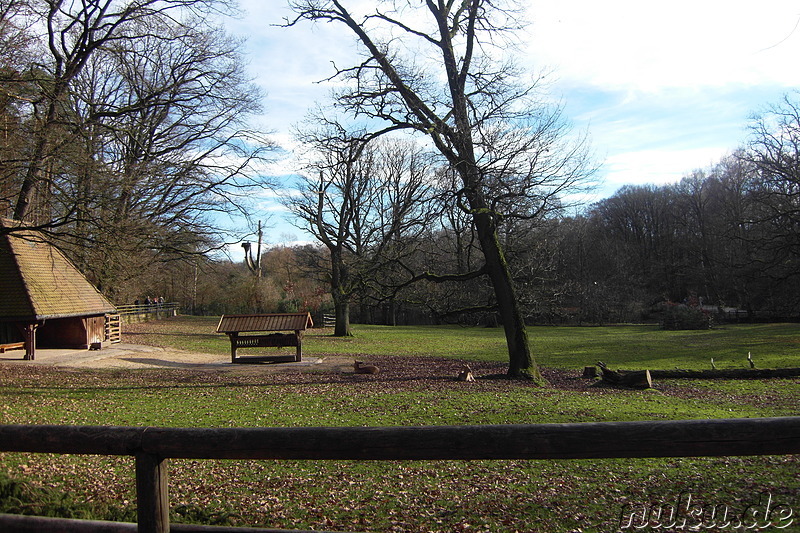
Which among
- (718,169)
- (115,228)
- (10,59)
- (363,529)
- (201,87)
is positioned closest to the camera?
(363,529)

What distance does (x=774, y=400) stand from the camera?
44.0 feet

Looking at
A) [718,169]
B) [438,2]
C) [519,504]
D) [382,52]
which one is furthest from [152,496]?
[718,169]

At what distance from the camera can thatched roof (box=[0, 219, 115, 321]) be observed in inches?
749

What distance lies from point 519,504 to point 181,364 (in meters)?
17.9

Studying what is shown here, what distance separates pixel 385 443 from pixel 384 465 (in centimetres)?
430

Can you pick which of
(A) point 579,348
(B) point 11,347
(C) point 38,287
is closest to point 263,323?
(C) point 38,287

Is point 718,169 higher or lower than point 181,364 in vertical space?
higher

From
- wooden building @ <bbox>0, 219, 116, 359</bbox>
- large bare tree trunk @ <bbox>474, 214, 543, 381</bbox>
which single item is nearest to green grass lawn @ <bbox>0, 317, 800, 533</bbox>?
large bare tree trunk @ <bbox>474, 214, 543, 381</bbox>

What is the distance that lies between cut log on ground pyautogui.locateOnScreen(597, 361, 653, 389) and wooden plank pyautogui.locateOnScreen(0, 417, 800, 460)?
46.3 ft

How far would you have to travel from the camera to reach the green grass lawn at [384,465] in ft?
17.0

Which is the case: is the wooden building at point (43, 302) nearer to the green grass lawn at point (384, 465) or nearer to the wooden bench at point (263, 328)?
the green grass lawn at point (384, 465)

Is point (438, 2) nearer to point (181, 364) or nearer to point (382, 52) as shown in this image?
point (382, 52)

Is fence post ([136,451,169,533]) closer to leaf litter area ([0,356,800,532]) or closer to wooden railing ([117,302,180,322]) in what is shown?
leaf litter area ([0,356,800,532])

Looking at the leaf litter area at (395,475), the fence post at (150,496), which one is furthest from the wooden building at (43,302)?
the fence post at (150,496)
